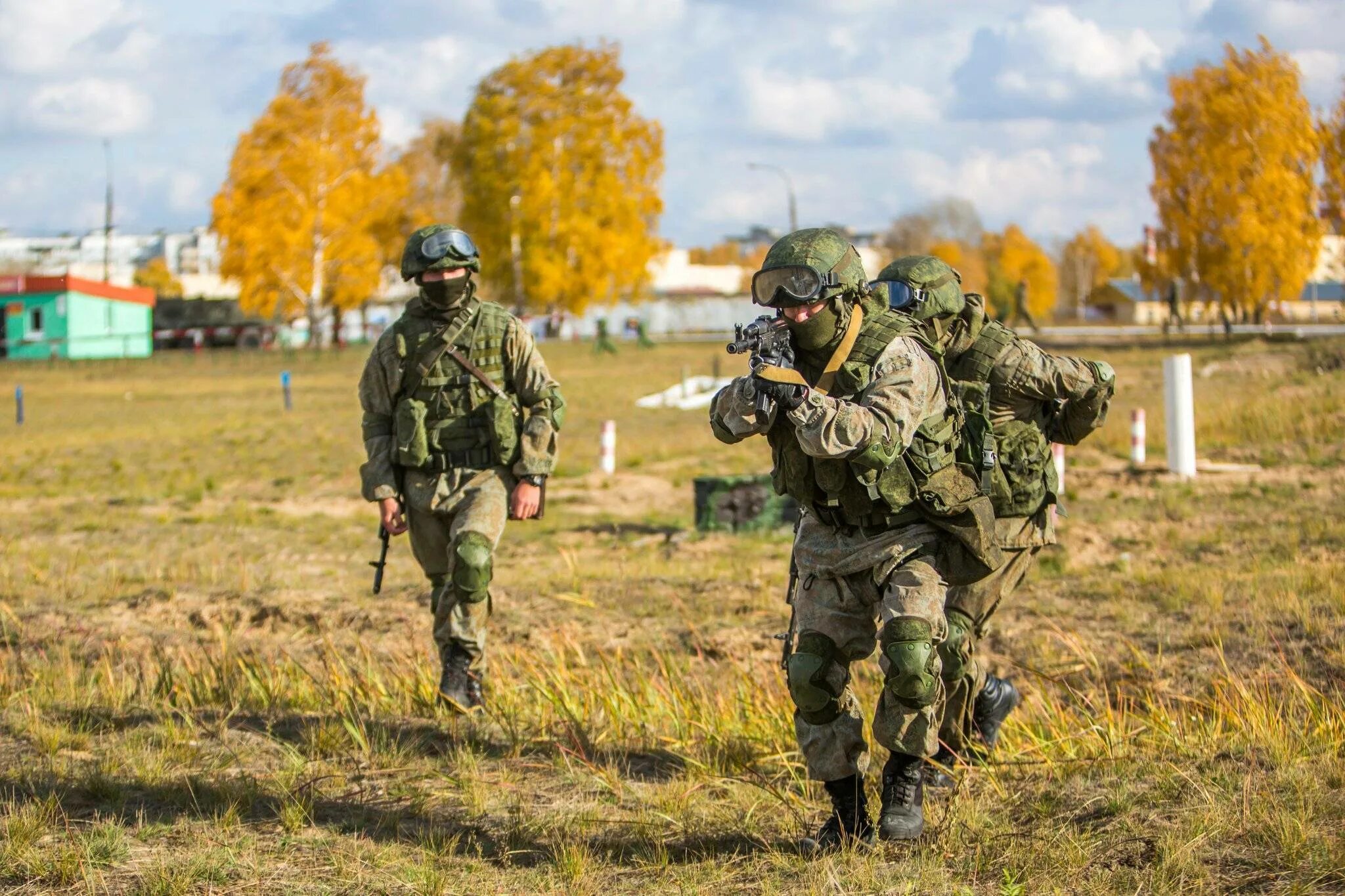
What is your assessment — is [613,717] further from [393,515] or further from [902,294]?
[902,294]

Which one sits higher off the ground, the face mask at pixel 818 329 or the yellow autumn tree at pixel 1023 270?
the yellow autumn tree at pixel 1023 270

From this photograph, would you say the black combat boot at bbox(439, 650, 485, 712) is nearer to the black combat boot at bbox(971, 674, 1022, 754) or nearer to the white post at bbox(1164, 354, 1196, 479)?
the black combat boot at bbox(971, 674, 1022, 754)

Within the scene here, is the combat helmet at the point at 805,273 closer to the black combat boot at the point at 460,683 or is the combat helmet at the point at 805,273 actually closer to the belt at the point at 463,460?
the belt at the point at 463,460

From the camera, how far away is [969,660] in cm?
526

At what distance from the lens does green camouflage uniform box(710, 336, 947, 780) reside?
4160mm

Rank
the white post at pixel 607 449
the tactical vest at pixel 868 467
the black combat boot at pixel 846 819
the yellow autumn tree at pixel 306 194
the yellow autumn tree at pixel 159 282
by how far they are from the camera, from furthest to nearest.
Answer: the yellow autumn tree at pixel 159 282, the yellow autumn tree at pixel 306 194, the white post at pixel 607 449, the black combat boot at pixel 846 819, the tactical vest at pixel 868 467

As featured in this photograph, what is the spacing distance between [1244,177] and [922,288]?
125 ft

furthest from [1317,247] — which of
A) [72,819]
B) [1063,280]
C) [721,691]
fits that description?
[1063,280]

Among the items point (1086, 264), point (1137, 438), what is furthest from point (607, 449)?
point (1086, 264)

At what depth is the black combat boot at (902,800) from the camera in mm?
4395

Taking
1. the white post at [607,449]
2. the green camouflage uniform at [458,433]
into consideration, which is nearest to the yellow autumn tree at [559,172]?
the white post at [607,449]

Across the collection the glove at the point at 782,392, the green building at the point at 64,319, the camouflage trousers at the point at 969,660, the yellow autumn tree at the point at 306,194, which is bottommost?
the camouflage trousers at the point at 969,660

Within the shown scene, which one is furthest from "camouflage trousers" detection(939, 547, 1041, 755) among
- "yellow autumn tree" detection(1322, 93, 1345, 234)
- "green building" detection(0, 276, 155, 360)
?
"green building" detection(0, 276, 155, 360)

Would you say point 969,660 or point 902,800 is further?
point 969,660
